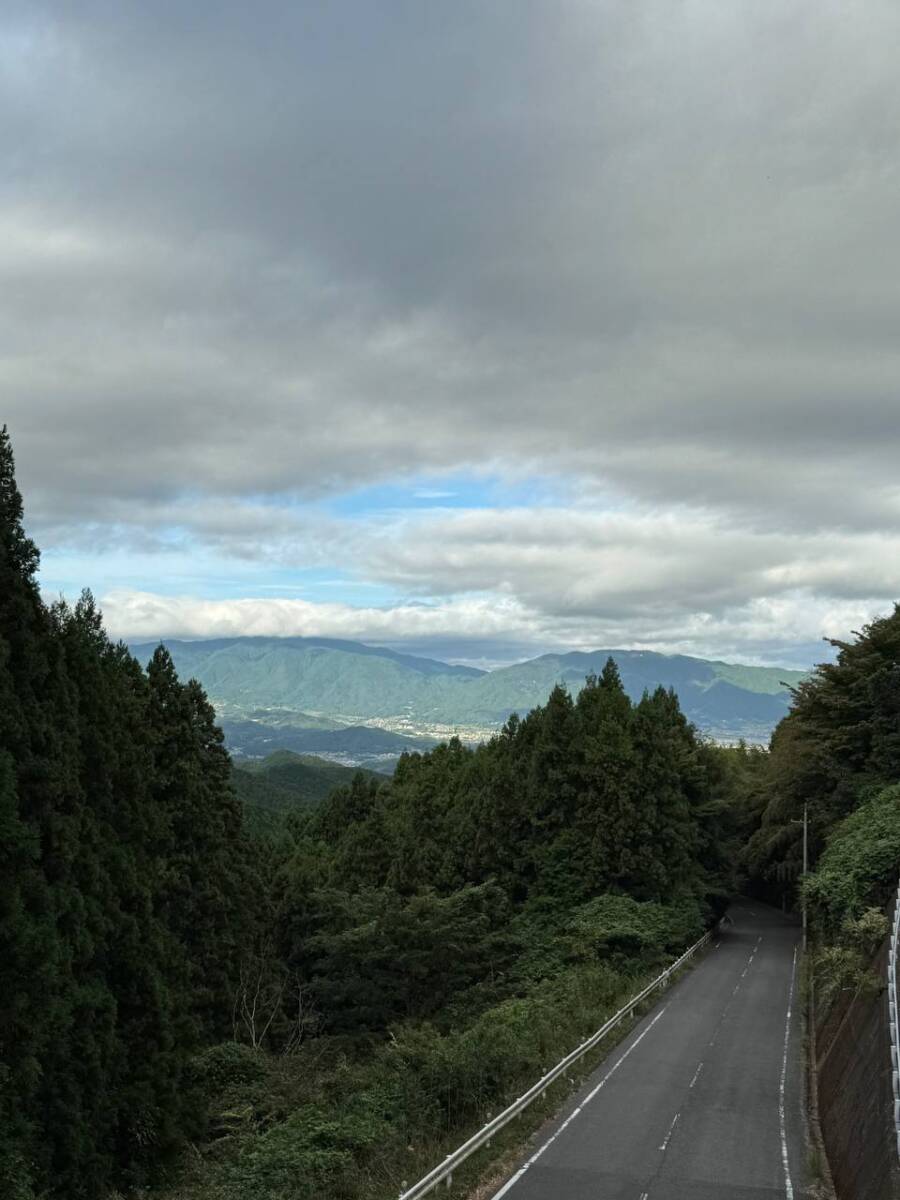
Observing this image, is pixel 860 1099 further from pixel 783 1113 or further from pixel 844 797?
pixel 844 797

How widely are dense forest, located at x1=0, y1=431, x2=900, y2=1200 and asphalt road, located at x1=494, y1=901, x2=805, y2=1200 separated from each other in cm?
191

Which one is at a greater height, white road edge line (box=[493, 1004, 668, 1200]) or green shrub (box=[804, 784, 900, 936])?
green shrub (box=[804, 784, 900, 936])

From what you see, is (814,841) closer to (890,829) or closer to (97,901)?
(890,829)

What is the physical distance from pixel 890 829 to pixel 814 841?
73.9ft

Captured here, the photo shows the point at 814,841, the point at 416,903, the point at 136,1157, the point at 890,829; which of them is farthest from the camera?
the point at 814,841

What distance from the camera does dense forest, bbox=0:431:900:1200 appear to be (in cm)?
1791

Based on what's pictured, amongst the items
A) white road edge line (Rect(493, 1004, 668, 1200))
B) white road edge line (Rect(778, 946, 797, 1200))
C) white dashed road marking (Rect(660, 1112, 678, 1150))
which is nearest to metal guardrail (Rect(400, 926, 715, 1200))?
white road edge line (Rect(493, 1004, 668, 1200))

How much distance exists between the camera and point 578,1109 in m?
20.7

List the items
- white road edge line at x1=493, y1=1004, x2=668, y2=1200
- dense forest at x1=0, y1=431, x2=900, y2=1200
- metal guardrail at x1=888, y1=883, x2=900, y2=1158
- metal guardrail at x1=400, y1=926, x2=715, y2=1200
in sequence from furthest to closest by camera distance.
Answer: dense forest at x1=0, y1=431, x2=900, y2=1200 → white road edge line at x1=493, y1=1004, x2=668, y2=1200 → metal guardrail at x1=400, y1=926, x2=715, y2=1200 → metal guardrail at x1=888, y1=883, x2=900, y2=1158

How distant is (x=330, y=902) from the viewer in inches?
1769

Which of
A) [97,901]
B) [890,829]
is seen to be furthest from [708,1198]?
[890,829]

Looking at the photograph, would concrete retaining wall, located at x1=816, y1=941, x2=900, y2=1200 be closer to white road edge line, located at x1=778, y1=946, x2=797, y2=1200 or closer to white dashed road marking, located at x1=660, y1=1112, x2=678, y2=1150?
white road edge line, located at x1=778, y1=946, x2=797, y2=1200

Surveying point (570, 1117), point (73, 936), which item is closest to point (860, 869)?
point (570, 1117)

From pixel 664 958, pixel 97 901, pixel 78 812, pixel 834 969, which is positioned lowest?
pixel 664 958
